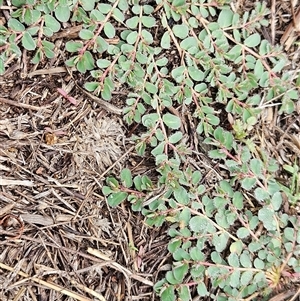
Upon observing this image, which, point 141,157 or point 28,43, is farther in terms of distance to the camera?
point 141,157

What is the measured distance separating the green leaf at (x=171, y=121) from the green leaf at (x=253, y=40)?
14.1 inches

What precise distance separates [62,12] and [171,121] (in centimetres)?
50

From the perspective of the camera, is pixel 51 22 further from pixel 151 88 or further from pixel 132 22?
pixel 151 88

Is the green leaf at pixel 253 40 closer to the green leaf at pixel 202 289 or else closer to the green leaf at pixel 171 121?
the green leaf at pixel 171 121

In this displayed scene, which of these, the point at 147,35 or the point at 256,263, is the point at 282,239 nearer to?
the point at 256,263

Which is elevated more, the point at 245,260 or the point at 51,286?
the point at 245,260

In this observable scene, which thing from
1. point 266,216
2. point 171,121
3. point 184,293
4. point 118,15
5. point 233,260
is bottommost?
point 184,293

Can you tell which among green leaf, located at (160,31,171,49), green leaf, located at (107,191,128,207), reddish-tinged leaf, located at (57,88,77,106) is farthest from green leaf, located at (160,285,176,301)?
green leaf, located at (160,31,171,49)

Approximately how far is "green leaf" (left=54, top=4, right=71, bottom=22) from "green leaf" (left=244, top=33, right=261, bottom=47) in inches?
24.0

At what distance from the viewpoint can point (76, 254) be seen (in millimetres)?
1874

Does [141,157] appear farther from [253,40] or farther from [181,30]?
[253,40]

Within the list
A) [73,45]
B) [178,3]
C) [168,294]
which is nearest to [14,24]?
[73,45]

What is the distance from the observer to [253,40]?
1941 mm

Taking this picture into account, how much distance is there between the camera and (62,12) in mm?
1837
